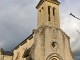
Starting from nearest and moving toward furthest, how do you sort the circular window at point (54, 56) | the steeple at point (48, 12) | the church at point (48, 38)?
the church at point (48, 38), the circular window at point (54, 56), the steeple at point (48, 12)

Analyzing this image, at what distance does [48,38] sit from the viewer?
17.8 meters

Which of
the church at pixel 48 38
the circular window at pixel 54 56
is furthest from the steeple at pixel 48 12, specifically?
the circular window at pixel 54 56

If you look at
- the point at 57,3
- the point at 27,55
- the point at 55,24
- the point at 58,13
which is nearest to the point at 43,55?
the point at 27,55

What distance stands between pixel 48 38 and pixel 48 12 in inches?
181

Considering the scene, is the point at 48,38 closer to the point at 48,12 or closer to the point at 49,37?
the point at 49,37

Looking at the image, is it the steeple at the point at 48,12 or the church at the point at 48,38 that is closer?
the church at the point at 48,38

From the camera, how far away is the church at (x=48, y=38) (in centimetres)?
1669

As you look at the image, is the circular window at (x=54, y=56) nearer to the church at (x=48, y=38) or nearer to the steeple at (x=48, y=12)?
the church at (x=48, y=38)

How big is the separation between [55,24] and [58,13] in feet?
7.15

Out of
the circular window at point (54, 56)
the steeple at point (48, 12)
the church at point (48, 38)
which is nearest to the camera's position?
the church at point (48, 38)

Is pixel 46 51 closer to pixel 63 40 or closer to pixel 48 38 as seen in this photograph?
pixel 48 38

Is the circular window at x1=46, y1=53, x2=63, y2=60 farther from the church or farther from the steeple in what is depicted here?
the steeple

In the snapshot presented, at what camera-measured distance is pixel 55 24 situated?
770 inches

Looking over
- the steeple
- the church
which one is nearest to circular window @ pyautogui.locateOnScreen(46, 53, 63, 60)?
the church
